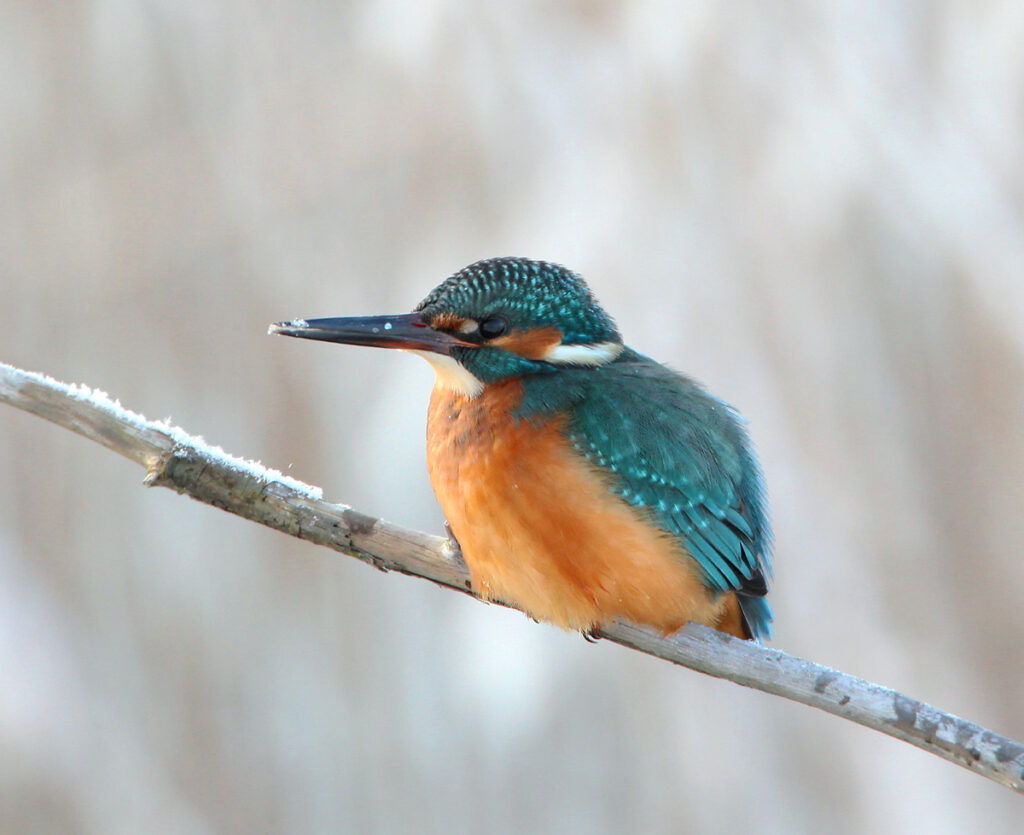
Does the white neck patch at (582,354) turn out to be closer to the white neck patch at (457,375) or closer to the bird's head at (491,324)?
the bird's head at (491,324)

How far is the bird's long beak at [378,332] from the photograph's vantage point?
150 centimetres

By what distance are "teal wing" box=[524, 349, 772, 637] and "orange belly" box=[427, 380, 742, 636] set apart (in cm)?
3

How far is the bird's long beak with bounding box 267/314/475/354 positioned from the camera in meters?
1.50

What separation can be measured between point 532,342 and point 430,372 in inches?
28.0

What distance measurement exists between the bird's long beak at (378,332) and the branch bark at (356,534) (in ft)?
0.72

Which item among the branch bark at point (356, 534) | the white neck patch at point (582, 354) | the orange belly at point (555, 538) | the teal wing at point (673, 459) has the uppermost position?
the white neck patch at point (582, 354)

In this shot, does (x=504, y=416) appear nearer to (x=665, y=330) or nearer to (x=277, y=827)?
(x=665, y=330)

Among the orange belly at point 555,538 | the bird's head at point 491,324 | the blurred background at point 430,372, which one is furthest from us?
the blurred background at point 430,372

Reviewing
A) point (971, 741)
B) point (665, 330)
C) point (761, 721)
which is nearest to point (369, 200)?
point (665, 330)

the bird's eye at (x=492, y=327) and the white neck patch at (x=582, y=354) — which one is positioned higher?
the white neck patch at (x=582, y=354)

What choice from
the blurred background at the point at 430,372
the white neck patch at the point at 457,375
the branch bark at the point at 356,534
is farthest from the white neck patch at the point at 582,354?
the blurred background at the point at 430,372

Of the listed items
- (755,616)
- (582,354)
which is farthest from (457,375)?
(755,616)

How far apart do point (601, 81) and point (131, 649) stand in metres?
1.73

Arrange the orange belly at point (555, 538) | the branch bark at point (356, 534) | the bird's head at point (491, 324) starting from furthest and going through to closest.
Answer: the bird's head at point (491, 324)
the orange belly at point (555, 538)
the branch bark at point (356, 534)
